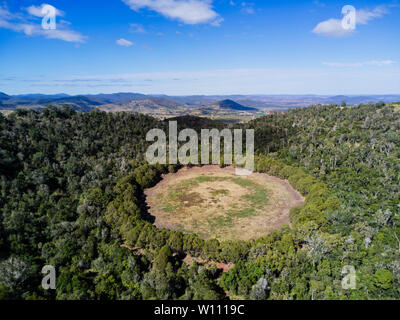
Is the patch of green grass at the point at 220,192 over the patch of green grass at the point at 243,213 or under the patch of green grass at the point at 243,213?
over

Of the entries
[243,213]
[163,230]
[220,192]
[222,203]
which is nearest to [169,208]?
[222,203]

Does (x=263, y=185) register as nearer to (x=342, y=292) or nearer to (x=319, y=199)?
(x=319, y=199)

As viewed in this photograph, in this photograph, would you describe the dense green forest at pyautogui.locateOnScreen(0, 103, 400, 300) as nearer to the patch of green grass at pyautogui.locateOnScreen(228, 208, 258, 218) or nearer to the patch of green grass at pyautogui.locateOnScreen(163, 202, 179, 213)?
the patch of green grass at pyautogui.locateOnScreen(163, 202, 179, 213)

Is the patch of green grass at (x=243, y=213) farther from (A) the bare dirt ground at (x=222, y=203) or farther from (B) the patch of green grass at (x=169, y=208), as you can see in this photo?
(B) the patch of green grass at (x=169, y=208)

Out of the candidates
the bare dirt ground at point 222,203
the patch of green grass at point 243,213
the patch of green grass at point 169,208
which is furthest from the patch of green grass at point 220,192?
the patch of green grass at point 169,208

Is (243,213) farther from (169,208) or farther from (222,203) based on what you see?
(169,208)
